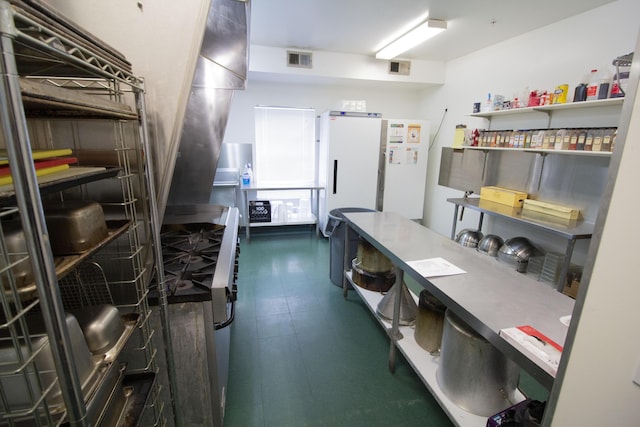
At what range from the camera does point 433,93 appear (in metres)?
4.69

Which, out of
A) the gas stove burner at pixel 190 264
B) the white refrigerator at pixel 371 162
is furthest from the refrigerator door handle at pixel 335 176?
the gas stove burner at pixel 190 264

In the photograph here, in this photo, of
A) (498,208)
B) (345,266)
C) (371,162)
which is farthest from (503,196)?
(345,266)

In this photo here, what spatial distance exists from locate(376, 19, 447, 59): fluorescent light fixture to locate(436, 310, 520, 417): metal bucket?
2.87 m

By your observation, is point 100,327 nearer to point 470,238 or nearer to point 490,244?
point 490,244

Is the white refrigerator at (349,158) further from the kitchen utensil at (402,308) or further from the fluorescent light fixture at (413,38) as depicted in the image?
the kitchen utensil at (402,308)

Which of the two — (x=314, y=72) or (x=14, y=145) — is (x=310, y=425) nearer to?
(x=14, y=145)

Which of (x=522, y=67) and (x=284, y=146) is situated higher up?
(x=522, y=67)

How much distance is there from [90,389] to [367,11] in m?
3.25

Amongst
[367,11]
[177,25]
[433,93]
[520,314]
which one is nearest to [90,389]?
[177,25]

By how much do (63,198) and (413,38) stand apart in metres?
3.50

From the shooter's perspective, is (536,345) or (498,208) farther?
(498,208)

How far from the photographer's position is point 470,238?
373 cm

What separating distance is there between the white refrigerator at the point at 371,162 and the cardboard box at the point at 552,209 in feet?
5.40

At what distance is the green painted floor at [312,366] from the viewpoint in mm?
1674
